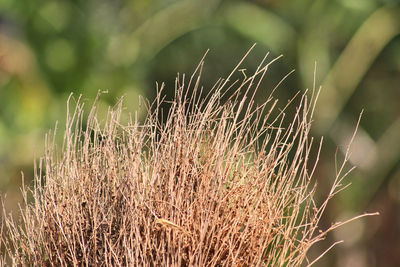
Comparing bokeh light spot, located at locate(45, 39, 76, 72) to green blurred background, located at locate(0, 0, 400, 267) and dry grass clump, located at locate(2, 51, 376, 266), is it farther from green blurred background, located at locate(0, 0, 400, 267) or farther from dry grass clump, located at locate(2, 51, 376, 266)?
dry grass clump, located at locate(2, 51, 376, 266)

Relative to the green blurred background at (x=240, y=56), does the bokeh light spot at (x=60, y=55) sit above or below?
below

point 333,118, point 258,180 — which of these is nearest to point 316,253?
point 333,118

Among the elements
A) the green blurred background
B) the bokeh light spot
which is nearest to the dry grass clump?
the green blurred background

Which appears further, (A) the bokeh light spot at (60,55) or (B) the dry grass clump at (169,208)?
(A) the bokeh light spot at (60,55)

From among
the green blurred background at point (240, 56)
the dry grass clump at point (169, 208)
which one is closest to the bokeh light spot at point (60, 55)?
the green blurred background at point (240, 56)

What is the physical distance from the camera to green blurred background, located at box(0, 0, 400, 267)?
800 cm

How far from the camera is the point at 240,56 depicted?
8.52m

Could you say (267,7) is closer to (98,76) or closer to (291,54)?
(291,54)

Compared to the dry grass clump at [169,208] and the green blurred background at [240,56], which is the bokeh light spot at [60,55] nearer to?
the green blurred background at [240,56]

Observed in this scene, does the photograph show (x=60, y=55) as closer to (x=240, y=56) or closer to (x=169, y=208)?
(x=240, y=56)

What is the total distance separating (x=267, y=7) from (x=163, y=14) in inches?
53.2

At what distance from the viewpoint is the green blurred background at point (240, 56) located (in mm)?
8000

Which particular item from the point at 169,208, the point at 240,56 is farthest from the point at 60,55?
the point at 169,208

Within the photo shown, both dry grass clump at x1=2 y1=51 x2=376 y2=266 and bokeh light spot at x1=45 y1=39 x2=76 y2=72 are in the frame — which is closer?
dry grass clump at x1=2 y1=51 x2=376 y2=266
